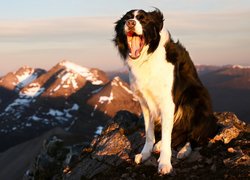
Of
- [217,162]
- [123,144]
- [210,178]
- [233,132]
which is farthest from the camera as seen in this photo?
[123,144]

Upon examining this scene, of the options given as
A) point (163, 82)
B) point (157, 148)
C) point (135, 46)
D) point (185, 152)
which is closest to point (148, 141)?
point (157, 148)

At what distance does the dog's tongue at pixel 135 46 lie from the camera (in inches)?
421

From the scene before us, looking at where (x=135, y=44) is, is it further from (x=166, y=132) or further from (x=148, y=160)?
(x=148, y=160)

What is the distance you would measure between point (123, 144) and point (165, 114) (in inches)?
168

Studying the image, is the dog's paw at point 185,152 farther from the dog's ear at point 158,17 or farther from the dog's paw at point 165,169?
the dog's ear at point 158,17

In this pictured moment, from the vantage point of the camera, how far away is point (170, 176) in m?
11.2

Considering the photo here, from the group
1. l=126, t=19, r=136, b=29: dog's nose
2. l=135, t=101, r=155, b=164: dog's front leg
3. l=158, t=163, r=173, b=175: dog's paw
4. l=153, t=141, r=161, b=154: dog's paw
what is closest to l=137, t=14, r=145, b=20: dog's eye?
l=126, t=19, r=136, b=29: dog's nose

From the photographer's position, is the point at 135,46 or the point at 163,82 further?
the point at 163,82

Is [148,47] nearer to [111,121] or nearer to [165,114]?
[165,114]

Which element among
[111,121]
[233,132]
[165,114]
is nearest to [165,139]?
[165,114]

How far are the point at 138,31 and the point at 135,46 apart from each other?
462 millimetres

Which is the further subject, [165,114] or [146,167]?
[146,167]

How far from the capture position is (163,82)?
11.1 meters

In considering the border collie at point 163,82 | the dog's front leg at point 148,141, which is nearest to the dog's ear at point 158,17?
the border collie at point 163,82
